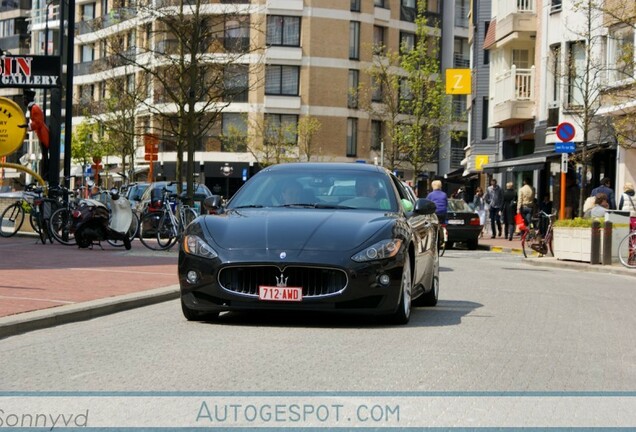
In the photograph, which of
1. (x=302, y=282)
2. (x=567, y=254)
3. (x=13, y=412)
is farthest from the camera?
(x=567, y=254)

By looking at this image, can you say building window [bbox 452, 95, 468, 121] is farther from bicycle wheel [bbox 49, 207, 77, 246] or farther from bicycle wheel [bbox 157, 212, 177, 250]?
bicycle wheel [bbox 157, 212, 177, 250]

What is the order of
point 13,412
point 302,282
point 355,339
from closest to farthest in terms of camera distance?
point 13,412 < point 355,339 < point 302,282

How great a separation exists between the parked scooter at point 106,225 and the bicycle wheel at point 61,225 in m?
0.78

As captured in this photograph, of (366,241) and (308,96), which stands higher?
(308,96)

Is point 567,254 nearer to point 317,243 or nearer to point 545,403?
point 317,243

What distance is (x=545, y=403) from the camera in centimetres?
720

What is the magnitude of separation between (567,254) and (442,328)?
1694 cm

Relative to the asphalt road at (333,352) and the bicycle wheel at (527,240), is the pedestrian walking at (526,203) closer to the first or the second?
the bicycle wheel at (527,240)

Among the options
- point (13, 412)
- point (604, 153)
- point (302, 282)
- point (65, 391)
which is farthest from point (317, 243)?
point (604, 153)

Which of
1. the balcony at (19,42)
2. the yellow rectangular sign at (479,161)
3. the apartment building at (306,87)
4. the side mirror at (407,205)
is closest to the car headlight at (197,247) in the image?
the side mirror at (407,205)

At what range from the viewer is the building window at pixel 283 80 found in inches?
3214

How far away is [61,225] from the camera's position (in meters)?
25.2

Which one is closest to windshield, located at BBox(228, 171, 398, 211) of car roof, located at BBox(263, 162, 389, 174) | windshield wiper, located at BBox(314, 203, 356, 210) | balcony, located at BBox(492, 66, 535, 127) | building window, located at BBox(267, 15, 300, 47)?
windshield wiper, located at BBox(314, 203, 356, 210)

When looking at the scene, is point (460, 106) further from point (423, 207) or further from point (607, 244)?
point (423, 207)
